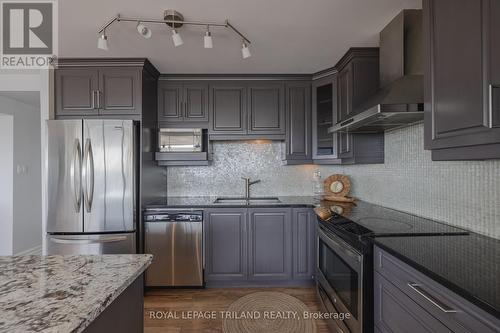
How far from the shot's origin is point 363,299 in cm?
144

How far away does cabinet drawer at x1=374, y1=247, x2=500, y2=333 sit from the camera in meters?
0.77

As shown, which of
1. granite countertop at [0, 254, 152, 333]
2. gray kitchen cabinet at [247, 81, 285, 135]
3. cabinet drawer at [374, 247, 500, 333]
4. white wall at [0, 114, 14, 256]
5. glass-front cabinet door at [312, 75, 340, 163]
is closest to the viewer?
granite countertop at [0, 254, 152, 333]

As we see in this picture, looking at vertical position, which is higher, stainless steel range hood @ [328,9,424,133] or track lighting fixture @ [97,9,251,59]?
track lighting fixture @ [97,9,251,59]

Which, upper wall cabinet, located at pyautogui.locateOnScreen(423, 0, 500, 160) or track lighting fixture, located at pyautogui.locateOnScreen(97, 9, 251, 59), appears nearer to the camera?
upper wall cabinet, located at pyautogui.locateOnScreen(423, 0, 500, 160)

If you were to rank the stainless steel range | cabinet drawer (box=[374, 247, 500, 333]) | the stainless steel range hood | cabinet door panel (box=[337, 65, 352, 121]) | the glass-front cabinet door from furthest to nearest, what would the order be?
1. the glass-front cabinet door
2. cabinet door panel (box=[337, 65, 352, 121])
3. the stainless steel range hood
4. the stainless steel range
5. cabinet drawer (box=[374, 247, 500, 333])

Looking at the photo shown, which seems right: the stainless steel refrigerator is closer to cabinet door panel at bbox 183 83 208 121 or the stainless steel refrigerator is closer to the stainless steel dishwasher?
the stainless steel dishwasher

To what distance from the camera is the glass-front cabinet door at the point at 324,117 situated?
9.37 ft

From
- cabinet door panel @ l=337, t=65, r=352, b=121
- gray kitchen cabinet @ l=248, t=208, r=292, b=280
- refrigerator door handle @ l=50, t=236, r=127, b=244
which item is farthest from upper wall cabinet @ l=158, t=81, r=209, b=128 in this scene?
cabinet door panel @ l=337, t=65, r=352, b=121

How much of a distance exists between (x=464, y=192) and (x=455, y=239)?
36 cm

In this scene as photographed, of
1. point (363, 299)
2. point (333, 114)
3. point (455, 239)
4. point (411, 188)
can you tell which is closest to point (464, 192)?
point (455, 239)

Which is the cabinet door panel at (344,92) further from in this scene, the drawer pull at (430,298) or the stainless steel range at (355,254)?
the drawer pull at (430,298)

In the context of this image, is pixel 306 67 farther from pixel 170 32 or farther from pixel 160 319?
pixel 160 319

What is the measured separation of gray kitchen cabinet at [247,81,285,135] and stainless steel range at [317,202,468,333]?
4.45ft

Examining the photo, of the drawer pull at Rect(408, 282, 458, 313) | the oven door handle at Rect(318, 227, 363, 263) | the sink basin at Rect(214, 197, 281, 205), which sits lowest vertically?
the oven door handle at Rect(318, 227, 363, 263)
